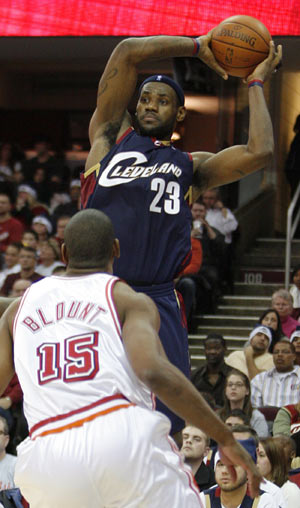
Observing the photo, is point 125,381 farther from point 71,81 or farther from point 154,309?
point 71,81

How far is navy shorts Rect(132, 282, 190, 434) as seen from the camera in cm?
487

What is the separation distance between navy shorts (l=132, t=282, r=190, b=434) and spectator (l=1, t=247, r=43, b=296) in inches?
A: 243

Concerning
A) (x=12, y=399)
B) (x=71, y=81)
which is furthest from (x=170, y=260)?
(x=71, y=81)

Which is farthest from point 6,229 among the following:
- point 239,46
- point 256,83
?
point 256,83

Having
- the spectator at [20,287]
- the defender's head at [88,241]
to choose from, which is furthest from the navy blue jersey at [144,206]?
the spectator at [20,287]

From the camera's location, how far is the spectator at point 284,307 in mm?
10758

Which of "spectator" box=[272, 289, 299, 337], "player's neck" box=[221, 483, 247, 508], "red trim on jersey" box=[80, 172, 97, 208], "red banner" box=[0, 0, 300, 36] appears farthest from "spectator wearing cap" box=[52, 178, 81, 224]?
"red trim on jersey" box=[80, 172, 97, 208]

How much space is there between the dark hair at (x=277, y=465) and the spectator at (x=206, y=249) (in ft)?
16.4

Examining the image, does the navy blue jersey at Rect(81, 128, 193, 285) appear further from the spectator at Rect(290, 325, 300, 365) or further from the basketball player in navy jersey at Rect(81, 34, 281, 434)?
the spectator at Rect(290, 325, 300, 365)

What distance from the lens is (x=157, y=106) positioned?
5.02 metres

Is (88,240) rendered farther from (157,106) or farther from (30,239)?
(30,239)

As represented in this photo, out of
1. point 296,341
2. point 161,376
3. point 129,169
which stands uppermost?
point 129,169

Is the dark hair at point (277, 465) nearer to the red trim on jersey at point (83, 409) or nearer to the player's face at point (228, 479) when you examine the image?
the player's face at point (228, 479)

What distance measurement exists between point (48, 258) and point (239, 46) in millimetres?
6740
